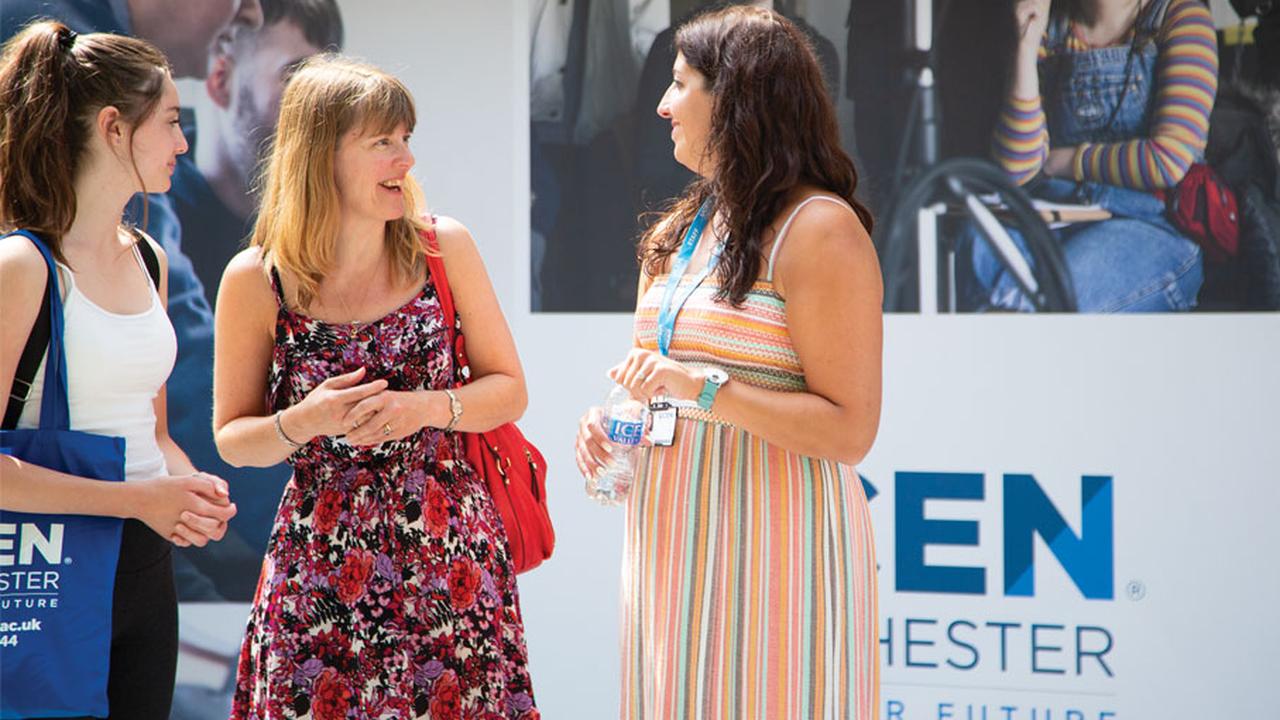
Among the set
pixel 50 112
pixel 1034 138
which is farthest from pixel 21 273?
pixel 1034 138

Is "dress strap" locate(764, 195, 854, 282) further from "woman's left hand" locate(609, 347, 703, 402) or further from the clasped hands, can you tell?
the clasped hands

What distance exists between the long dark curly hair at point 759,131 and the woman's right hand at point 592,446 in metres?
0.34

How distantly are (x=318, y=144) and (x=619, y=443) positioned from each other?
787 millimetres

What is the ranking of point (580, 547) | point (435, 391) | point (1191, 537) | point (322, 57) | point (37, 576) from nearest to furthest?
1. point (37, 576)
2. point (435, 391)
3. point (322, 57)
4. point (1191, 537)
5. point (580, 547)

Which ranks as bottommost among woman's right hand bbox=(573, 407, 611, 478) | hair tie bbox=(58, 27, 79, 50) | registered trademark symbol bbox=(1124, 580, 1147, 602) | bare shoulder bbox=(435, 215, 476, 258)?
registered trademark symbol bbox=(1124, 580, 1147, 602)

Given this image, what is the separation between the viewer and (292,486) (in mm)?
2320

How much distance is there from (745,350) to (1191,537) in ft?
7.15

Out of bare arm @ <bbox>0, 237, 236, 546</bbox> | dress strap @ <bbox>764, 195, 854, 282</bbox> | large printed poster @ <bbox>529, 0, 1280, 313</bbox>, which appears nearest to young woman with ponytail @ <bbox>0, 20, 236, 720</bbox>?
bare arm @ <bbox>0, 237, 236, 546</bbox>

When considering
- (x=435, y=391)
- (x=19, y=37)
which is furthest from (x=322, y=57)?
(x=435, y=391)

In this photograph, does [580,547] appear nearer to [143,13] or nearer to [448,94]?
[448,94]

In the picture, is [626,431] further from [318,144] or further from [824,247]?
[318,144]

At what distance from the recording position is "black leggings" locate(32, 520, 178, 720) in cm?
221

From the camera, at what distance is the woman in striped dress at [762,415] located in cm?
206

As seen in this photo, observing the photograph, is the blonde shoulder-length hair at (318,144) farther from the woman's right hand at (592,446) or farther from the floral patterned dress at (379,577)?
the woman's right hand at (592,446)
